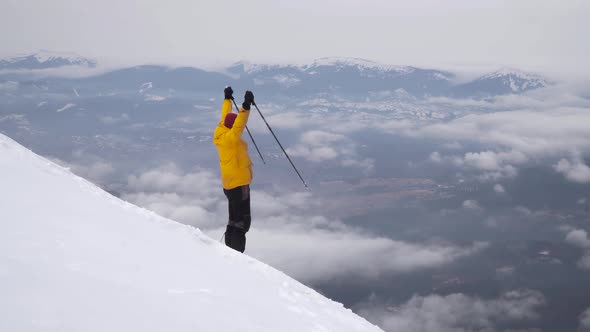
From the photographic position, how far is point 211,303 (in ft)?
14.4

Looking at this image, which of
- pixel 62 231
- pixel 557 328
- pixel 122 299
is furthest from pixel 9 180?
pixel 557 328

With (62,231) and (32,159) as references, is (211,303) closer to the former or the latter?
(62,231)

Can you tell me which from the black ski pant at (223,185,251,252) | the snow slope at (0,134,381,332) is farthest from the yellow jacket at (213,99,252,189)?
the snow slope at (0,134,381,332)

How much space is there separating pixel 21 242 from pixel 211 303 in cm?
199

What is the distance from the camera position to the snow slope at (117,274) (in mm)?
3193

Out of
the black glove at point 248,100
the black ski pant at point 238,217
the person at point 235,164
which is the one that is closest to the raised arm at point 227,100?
the person at point 235,164

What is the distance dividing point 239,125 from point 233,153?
793 mm

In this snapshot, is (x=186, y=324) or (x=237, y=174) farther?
(x=237, y=174)

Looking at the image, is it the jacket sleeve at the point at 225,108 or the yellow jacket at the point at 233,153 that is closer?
the yellow jacket at the point at 233,153

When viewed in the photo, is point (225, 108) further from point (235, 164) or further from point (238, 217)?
point (238, 217)

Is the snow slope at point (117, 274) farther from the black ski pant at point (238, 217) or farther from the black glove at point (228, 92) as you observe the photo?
the black glove at point (228, 92)

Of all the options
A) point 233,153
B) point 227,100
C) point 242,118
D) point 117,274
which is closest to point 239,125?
point 242,118

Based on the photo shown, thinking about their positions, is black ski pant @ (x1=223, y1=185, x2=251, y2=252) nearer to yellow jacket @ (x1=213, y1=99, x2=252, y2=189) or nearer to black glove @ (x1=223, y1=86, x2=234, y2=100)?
yellow jacket @ (x1=213, y1=99, x2=252, y2=189)

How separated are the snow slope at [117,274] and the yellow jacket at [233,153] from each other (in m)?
2.26
